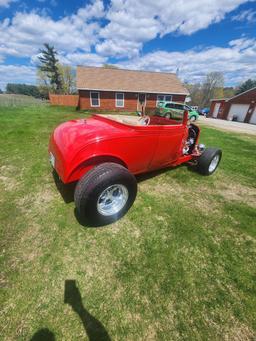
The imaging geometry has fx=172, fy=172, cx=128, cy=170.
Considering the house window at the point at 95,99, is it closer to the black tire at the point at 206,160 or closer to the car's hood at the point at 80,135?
the black tire at the point at 206,160

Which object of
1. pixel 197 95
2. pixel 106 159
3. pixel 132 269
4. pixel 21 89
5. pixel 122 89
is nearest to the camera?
pixel 132 269

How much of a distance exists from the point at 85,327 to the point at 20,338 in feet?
1.74

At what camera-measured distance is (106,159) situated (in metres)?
2.56

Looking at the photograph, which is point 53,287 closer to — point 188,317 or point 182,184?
point 188,317

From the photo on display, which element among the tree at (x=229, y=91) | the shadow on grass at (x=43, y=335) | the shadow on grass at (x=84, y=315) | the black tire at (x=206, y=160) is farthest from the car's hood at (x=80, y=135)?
the tree at (x=229, y=91)

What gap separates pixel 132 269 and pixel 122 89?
20833mm

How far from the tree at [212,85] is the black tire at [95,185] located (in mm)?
53788

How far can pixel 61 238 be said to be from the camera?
93.7 inches

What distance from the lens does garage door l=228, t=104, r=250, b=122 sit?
22719 millimetres

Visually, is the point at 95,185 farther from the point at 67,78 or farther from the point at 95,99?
the point at 67,78

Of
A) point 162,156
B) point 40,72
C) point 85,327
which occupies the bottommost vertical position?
point 85,327

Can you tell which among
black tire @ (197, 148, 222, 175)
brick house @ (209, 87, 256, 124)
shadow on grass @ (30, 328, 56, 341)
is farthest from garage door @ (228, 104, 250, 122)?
shadow on grass @ (30, 328, 56, 341)

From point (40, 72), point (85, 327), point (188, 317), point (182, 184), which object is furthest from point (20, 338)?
point (40, 72)

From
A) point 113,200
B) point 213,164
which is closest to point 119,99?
point 213,164
